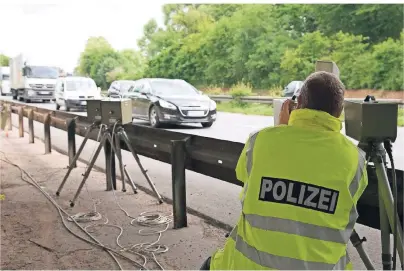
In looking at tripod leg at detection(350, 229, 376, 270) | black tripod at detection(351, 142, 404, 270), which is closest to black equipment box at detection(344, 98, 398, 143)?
black tripod at detection(351, 142, 404, 270)

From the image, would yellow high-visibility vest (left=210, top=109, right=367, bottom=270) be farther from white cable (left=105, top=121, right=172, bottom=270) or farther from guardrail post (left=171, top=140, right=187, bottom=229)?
guardrail post (left=171, top=140, right=187, bottom=229)

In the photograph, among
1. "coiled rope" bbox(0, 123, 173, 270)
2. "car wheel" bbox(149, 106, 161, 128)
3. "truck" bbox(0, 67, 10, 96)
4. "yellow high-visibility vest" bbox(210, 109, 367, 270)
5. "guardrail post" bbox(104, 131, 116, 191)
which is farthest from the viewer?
"truck" bbox(0, 67, 10, 96)

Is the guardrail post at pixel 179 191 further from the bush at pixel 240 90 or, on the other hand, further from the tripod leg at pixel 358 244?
the bush at pixel 240 90

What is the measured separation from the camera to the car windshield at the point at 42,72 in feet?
94.5

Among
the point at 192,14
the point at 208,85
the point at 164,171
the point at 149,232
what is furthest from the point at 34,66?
the point at 149,232

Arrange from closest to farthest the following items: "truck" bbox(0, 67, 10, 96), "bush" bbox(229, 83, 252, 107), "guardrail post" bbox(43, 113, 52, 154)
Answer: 1. "guardrail post" bbox(43, 113, 52, 154)
2. "bush" bbox(229, 83, 252, 107)
3. "truck" bbox(0, 67, 10, 96)

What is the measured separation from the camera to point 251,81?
53.3 feet

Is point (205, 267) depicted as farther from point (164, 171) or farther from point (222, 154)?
point (164, 171)

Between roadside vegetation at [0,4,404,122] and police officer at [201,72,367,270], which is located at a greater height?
roadside vegetation at [0,4,404,122]

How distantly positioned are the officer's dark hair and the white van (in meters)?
19.3

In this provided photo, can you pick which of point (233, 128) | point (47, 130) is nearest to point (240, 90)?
point (233, 128)

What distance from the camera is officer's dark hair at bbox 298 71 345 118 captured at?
6.22ft

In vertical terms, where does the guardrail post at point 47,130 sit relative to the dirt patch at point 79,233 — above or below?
above

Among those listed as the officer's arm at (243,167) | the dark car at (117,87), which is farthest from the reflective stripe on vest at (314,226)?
the dark car at (117,87)
